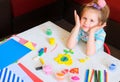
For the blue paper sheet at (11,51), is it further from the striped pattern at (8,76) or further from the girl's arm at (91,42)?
the girl's arm at (91,42)

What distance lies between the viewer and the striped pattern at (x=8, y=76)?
977 mm

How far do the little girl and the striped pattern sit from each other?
13.1 inches

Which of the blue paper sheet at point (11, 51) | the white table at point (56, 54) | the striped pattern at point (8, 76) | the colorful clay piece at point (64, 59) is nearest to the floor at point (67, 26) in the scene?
the white table at point (56, 54)

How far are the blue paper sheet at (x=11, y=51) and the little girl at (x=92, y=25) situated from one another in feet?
0.81

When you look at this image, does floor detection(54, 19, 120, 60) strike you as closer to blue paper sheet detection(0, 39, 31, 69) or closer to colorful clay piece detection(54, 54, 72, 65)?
colorful clay piece detection(54, 54, 72, 65)

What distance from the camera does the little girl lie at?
1144mm

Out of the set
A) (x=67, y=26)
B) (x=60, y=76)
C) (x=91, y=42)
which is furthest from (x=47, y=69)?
(x=67, y=26)

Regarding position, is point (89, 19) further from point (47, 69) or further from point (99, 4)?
point (47, 69)

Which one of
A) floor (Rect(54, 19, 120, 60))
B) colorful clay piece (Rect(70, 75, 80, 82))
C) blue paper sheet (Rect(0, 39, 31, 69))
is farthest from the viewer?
floor (Rect(54, 19, 120, 60))

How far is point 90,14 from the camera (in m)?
1.15

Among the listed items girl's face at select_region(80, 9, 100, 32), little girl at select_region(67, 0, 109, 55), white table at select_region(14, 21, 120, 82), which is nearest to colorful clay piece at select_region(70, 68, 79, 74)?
white table at select_region(14, 21, 120, 82)

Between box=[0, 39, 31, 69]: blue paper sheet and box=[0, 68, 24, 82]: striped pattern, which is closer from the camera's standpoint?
box=[0, 68, 24, 82]: striped pattern

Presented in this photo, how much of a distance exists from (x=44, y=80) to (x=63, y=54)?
0.67 ft

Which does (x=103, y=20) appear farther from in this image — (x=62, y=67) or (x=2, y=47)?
(x=2, y=47)
